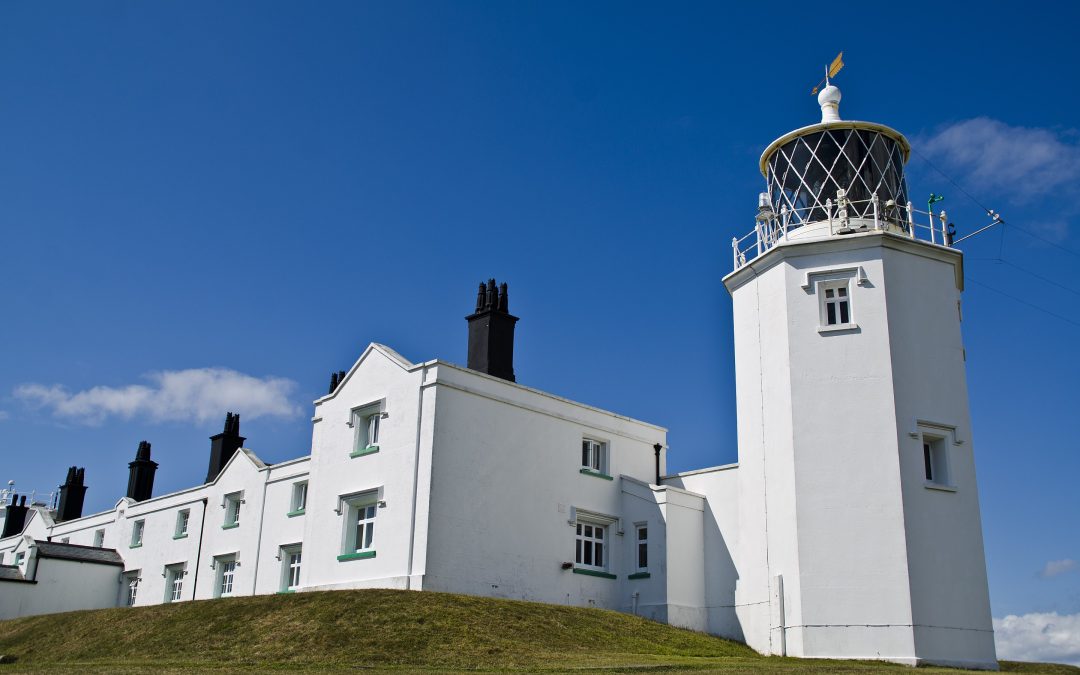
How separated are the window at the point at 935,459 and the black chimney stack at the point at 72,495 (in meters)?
41.8

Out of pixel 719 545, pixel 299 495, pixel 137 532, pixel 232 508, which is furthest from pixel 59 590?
pixel 719 545

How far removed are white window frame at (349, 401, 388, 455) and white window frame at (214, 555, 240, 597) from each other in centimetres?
910

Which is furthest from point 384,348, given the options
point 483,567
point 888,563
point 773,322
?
point 888,563

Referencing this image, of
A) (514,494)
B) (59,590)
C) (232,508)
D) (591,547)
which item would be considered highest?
(232,508)

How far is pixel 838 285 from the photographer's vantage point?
22516 mm

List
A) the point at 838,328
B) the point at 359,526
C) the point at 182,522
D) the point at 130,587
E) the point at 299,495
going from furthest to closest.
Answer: the point at 130,587, the point at 182,522, the point at 299,495, the point at 359,526, the point at 838,328

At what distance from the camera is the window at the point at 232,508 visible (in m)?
34.4

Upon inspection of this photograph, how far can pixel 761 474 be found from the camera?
2311 centimetres

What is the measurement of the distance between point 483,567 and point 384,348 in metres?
6.66

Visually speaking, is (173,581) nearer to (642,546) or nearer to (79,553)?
(79,553)

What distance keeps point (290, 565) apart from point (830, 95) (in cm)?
2088

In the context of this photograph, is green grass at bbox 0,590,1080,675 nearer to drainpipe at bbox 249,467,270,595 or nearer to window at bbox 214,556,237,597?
drainpipe at bbox 249,467,270,595

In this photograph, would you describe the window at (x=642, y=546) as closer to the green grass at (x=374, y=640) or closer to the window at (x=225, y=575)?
the green grass at (x=374, y=640)

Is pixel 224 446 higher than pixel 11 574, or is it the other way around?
pixel 224 446
